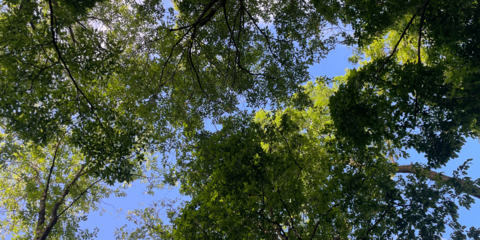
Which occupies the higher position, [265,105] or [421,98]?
[265,105]

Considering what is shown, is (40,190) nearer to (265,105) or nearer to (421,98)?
(265,105)

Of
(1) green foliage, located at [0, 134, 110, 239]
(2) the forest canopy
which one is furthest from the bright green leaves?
(1) green foliage, located at [0, 134, 110, 239]

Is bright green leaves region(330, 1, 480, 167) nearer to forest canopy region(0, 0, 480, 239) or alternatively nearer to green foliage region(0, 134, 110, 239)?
forest canopy region(0, 0, 480, 239)

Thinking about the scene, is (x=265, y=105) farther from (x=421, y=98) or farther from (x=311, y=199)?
(x=421, y=98)

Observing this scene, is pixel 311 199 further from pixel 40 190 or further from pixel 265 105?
pixel 40 190

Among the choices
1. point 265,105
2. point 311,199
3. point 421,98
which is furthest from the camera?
point 265,105

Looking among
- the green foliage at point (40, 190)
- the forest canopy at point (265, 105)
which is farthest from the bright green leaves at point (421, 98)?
the green foliage at point (40, 190)

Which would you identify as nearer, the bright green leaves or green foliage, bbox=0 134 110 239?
the bright green leaves

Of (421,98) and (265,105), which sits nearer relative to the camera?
(421,98)

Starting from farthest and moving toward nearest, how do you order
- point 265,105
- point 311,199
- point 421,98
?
point 265,105 < point 311,199 < point 421,98

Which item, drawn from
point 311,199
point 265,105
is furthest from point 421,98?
point 265,105

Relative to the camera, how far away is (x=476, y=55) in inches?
198

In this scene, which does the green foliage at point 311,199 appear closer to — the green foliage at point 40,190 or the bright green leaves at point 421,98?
the bright green leaves at point 421,98

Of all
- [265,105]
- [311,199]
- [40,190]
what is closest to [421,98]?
[311,199]
